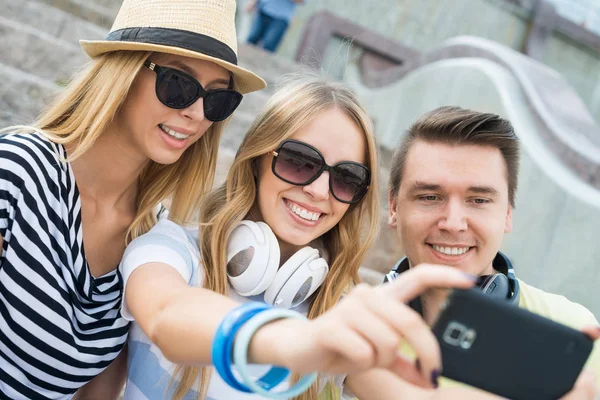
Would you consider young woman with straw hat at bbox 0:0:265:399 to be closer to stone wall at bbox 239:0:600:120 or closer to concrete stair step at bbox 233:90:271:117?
concrete stair step at bbox 233:90:271:117

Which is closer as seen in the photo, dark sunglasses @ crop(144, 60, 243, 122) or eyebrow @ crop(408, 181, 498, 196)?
dark sunglasses @ crop(144, 60, 243, 122)

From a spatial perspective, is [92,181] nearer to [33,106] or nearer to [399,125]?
[33,106]

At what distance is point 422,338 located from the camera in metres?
0.86

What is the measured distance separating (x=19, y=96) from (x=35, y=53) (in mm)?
708

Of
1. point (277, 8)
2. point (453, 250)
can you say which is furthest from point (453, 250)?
point (277, 8)

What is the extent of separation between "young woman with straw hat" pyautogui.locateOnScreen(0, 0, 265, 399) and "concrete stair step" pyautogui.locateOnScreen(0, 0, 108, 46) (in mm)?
2855

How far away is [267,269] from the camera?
1.77m

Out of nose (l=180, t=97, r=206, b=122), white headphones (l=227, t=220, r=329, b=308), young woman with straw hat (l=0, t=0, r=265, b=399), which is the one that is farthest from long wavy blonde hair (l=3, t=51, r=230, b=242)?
white headphones (l=227, t=220, r=329, b=308)

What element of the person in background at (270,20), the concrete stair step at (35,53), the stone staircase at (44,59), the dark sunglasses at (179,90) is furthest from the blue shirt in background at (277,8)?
the dark sunglasses at (179,90)

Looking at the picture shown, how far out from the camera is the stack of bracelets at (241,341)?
96cm

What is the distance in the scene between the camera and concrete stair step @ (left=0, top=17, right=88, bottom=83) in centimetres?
394

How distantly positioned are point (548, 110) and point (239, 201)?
3.75 meters

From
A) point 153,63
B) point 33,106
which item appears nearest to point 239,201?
point 153,63

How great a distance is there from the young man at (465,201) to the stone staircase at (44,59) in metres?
1.19
